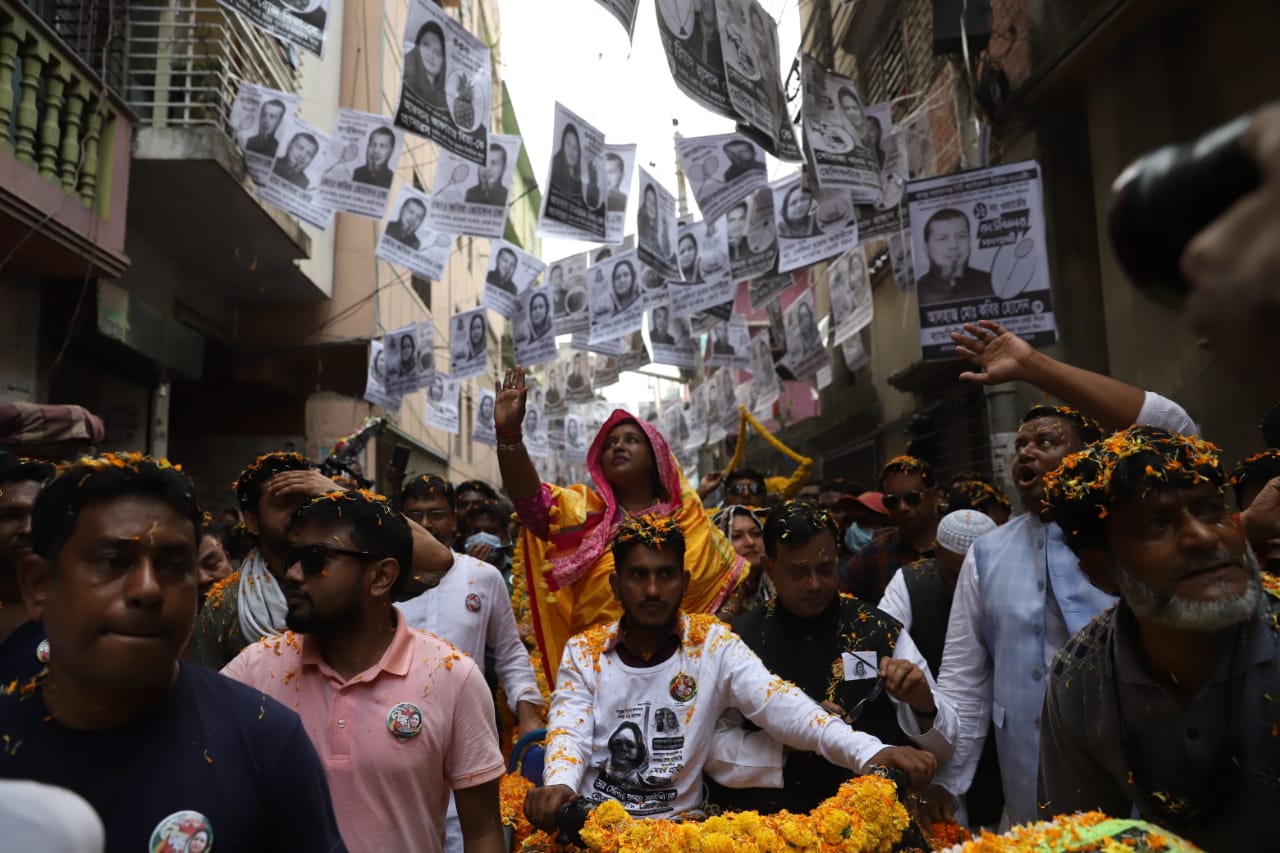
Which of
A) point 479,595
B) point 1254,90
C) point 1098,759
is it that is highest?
point 1254,90

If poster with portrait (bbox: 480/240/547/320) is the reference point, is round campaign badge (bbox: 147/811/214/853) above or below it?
below

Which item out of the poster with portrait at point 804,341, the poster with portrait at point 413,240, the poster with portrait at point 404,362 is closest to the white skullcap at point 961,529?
the poster with portrait at point 413,240

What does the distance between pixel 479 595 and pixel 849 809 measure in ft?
7.19

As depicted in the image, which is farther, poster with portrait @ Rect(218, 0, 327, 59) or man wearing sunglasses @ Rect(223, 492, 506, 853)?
poster with portrait @ Rect(218, 0, 327, 59)

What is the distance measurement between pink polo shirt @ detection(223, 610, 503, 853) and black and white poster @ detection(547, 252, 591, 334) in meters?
9.60

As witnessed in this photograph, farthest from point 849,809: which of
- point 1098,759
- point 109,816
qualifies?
point 109,816

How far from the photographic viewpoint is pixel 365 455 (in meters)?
14.6

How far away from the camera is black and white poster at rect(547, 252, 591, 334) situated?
Result: 1195 centimetres

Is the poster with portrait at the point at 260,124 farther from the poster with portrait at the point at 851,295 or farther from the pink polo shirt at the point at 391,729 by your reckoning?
the pink polo shirt at the point at 391,729

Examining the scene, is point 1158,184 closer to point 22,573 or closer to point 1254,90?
point 22,573

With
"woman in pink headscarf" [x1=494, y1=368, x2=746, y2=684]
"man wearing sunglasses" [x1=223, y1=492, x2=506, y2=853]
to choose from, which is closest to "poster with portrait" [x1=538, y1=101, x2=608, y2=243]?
"woman in pink headscarf" [x1=494, y1=368, x2=746, y2=684]

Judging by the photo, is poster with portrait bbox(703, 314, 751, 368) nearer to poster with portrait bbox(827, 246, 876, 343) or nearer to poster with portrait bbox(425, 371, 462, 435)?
poster with portrait bbox(827, 246, 876, 343)

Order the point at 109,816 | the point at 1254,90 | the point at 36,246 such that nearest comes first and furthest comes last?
the point at 109,816, the point at 1254,90, the point at 36,246

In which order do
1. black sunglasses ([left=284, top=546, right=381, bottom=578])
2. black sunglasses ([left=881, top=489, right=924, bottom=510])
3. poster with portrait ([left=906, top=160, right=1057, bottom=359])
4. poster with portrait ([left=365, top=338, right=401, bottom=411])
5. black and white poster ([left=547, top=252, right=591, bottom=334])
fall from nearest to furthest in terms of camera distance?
black sunglasses ([left=284, top=546, right=381, bottom=578])
black sunglasses ([left=881, top=489, right=924, bottom=510])
poster with portrait ([left=906, top=160, right=1057, bottom=359])
black and white poster ([left=547, top=252, right=591, bottom=334])
poster with portrait ([left=365, top=338, right=401, bottom=411])
